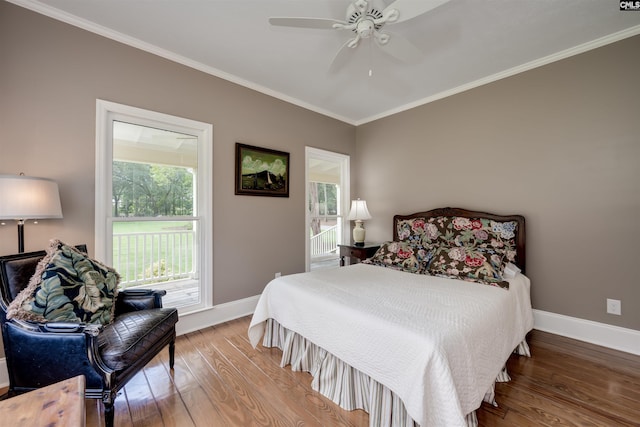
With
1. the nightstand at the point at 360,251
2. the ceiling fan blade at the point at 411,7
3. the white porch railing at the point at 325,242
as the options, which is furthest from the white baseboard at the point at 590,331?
the ceiling fan blade at the point at 411,7

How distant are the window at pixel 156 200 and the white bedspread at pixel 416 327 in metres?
1.26

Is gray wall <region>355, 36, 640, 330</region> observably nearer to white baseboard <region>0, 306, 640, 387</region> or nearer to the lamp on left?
white baseboard <region>0, 306, 640, 387</region>

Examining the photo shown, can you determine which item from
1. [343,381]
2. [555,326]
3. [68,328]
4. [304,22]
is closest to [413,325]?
[343,381]

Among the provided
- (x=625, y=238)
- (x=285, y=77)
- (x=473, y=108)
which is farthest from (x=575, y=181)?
(x=285, y=77)

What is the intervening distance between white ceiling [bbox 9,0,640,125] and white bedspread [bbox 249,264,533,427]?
85.3 inches

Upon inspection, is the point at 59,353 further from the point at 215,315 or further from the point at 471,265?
the point at 471,265

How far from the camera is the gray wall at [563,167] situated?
7.53ft

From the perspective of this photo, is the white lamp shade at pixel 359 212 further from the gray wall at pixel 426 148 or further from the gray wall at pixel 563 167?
the gray wall at pixel 563 167

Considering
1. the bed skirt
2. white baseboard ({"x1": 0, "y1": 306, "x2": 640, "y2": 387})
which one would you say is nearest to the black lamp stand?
white baseboard ({"x1": 0, "y1": 306, "x2": 640, "y2": 387})

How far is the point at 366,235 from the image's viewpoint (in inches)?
173

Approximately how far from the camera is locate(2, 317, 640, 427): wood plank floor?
5.12ft

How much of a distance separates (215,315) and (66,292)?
1505 mm

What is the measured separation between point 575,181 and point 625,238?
62 centimetres

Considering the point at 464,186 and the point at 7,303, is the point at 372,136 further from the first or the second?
the point at 7,303
